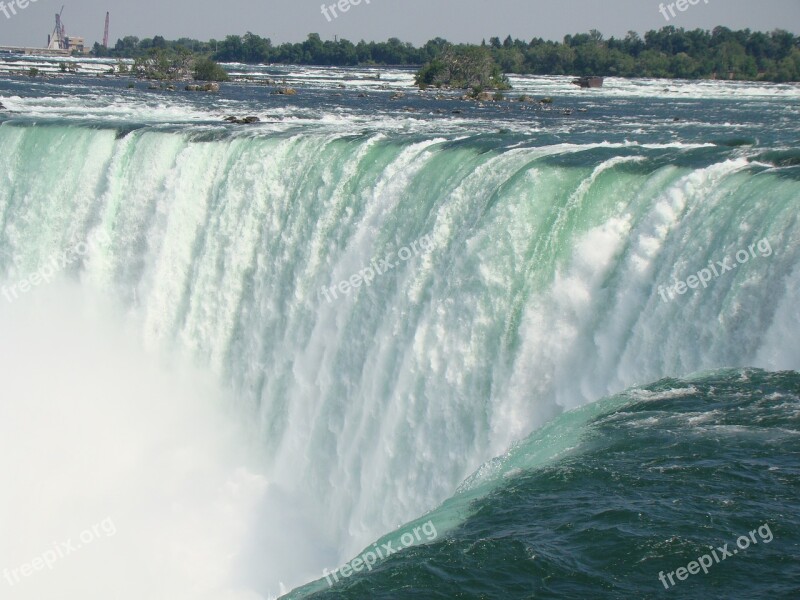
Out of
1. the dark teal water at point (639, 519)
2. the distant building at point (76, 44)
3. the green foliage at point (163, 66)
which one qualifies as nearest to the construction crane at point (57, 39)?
the distant building at point (76, 44)

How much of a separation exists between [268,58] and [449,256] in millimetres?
127043

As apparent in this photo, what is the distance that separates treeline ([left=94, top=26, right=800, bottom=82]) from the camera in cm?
7469

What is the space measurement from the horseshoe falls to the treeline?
5384 cm

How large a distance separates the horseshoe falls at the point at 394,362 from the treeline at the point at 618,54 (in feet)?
177

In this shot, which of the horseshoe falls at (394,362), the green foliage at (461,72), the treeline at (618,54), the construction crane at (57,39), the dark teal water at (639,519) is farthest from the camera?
the construction crane at (57,39)

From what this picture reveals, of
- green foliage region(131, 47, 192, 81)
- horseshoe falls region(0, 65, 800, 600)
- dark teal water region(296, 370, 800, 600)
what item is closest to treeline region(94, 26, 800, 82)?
green foliage region(131, 47, 192, 81)

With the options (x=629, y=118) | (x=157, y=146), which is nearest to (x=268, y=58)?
(x=629, y=118)

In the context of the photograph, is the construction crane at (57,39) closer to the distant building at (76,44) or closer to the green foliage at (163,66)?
the distant building at (76,44)

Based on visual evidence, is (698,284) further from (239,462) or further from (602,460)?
(239,462)

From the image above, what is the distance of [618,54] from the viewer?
3469 inches

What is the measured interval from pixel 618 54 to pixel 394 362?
79.7m

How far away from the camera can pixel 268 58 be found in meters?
135

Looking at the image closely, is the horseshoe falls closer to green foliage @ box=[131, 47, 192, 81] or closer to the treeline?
green foliage @ box=[131, 47, 192, 81]

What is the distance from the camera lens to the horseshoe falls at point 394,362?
7605 millimetres
